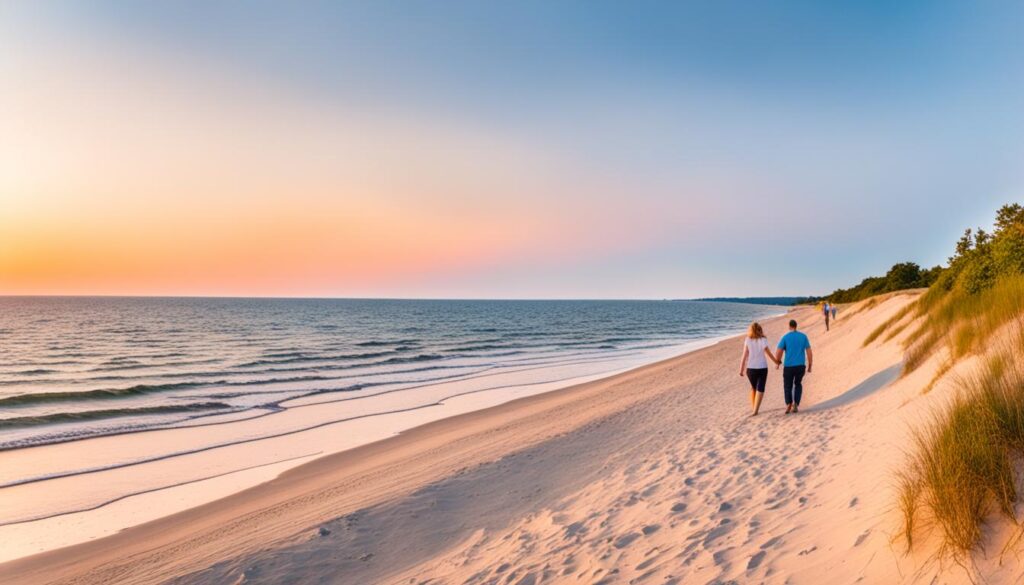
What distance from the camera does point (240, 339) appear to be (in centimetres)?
4475

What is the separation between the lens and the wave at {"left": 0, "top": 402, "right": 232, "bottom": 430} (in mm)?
16172

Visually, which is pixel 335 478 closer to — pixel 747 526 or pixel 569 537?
pixel 569 537

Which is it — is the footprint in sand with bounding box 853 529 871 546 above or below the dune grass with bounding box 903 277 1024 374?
below

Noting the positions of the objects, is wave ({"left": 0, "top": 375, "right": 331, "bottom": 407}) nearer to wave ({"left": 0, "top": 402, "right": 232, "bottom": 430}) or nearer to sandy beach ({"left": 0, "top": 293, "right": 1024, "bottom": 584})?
wave ({"left": 0, "top": 402, "right": 232, "bottom": 430})

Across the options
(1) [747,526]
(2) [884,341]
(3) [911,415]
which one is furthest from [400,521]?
(2) [884,341]

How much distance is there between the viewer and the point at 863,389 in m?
11.9

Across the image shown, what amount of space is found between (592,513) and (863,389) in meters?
8.35

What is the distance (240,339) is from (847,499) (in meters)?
46.9

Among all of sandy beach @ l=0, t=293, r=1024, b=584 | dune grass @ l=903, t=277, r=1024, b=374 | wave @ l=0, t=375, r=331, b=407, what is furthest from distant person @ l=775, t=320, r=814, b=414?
wave @ l=0, t=375, r=331, b=407

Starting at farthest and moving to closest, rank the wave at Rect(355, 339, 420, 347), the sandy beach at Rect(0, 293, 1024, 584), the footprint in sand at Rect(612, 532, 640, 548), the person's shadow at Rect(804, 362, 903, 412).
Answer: the wave at Rect(355, 339, 420, 347) → the person's shadow at Rect(804, 362, 903, 412) → the footprint in sand at Rect(612, 532, 640, 548) → the sandy beach at Rect(0, 293, 1024, 584)

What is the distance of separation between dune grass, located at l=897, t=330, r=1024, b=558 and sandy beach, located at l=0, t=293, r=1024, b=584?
173mm

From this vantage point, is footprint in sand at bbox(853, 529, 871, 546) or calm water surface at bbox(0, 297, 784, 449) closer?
footprint in sand at bbox(853, 529, 871, 546)

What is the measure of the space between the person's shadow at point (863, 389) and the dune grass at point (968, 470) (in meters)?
7.33

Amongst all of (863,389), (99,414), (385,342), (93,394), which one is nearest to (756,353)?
(863,389)
